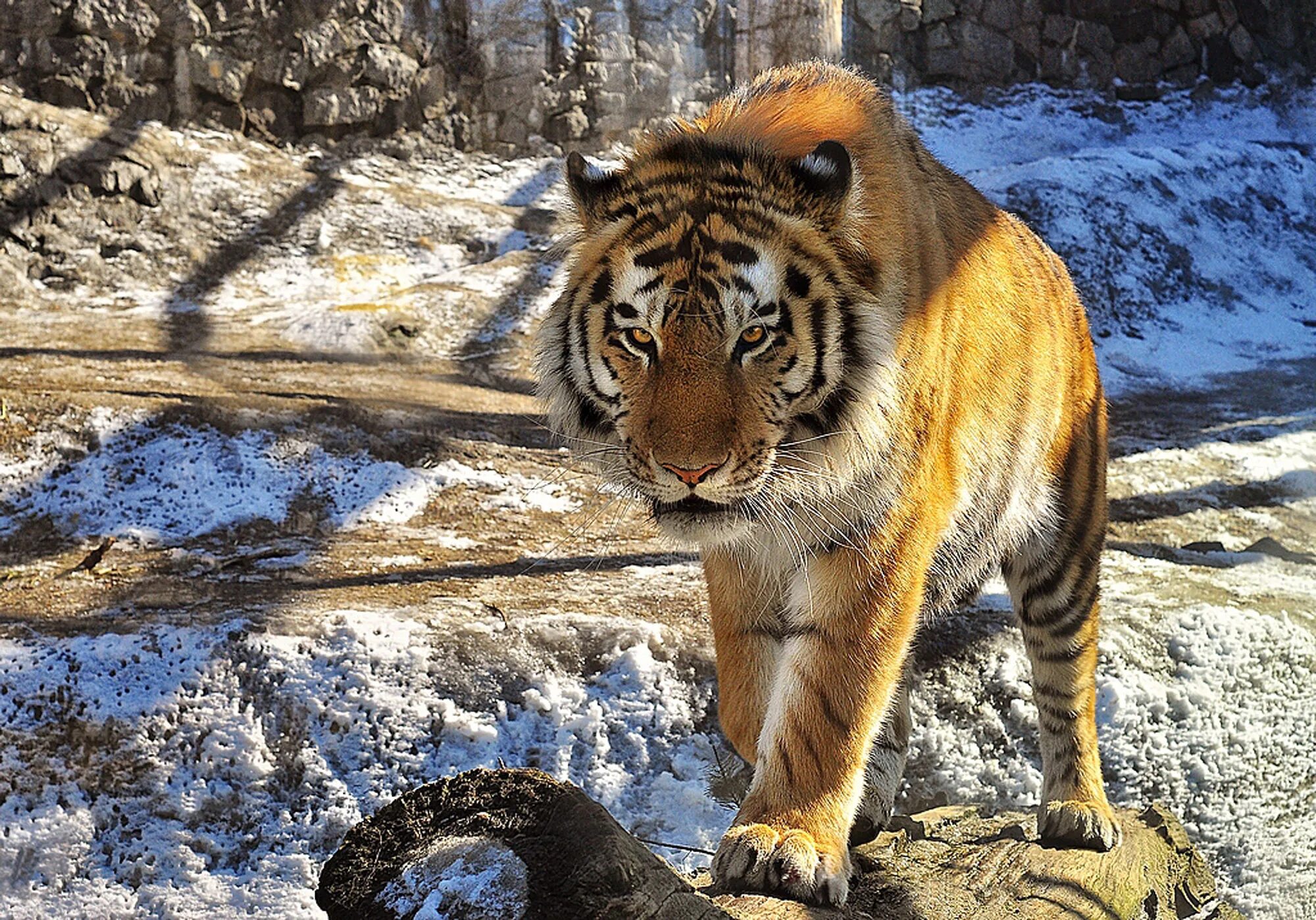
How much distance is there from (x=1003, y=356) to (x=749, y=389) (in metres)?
0.87

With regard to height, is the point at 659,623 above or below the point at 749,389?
below

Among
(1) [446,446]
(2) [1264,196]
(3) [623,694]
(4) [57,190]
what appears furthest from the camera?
(2) [1264,196]

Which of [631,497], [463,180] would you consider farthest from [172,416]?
[463,180]

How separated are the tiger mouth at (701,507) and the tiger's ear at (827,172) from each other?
55 cm

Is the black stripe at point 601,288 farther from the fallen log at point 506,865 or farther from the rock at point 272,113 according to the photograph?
the rock at point 272,113

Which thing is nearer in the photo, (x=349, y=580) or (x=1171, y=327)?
(x=349, y=580)

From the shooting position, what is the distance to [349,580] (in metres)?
3.75

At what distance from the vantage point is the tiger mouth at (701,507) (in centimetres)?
202

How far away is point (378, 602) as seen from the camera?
3533 mm

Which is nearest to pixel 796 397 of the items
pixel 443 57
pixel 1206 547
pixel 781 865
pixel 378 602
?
pixel 781 865

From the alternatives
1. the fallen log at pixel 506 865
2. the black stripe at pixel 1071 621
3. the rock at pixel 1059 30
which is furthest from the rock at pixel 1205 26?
the fallen log at pixel 506 865

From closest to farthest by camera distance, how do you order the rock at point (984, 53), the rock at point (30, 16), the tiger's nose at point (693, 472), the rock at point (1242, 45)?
the tiger's nose at point (693, 472) < the rock at point (30, 16) < the rock at point (984, 53) < the rock at point (1242, 45)

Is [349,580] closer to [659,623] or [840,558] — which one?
[659,623]

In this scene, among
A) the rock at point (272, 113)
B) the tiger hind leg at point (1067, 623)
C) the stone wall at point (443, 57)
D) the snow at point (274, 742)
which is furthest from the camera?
the rock at point (272, 113)
